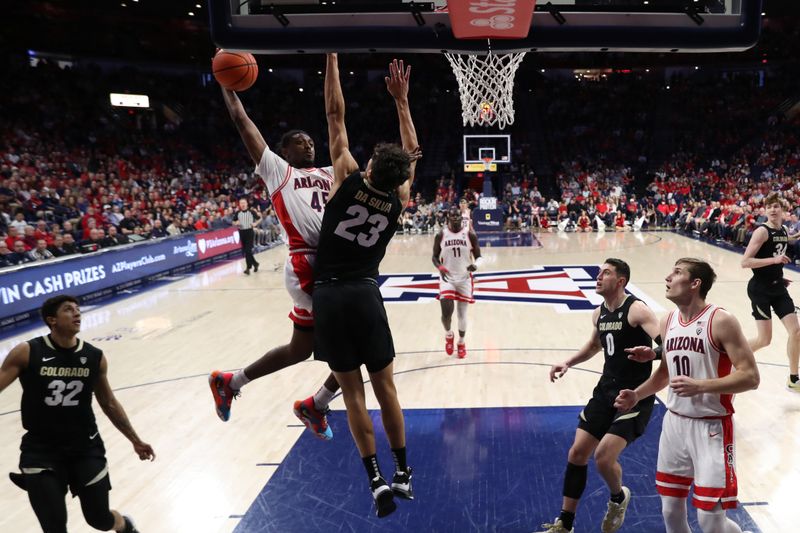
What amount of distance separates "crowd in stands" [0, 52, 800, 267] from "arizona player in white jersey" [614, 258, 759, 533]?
37.8ft

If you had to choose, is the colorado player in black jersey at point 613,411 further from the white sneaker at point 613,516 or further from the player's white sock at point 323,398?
the player's white sock at point 323,398

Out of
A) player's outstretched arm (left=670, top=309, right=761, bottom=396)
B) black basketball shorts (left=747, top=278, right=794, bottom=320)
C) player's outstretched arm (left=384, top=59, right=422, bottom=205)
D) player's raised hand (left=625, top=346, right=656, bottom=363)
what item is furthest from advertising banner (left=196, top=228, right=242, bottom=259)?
player's outstretched arm (left=670, top=309, right=761, bottom=396)

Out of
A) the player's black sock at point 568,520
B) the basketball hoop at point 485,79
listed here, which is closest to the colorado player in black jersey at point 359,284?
the player's black sock at point 568,520

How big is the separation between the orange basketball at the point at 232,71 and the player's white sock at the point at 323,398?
1916mm

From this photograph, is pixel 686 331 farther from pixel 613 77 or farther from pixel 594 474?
pixel 613 77

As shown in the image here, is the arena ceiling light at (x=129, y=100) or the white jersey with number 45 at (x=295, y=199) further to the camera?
the arena ceiling light at (x=129, y=100)

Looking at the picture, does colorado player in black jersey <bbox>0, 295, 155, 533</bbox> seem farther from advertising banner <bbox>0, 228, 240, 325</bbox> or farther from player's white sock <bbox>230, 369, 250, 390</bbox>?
advertising banner <bbox>0, 228, 240, 325</bbox>

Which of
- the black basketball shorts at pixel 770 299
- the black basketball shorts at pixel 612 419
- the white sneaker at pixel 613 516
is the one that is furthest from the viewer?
the black basketball shorts at pixel 770 299

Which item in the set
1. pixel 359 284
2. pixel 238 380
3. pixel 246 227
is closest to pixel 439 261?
pixel 238 380

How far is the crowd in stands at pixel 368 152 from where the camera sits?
17.8 meters

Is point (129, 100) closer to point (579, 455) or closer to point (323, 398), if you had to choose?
point (323, 398)

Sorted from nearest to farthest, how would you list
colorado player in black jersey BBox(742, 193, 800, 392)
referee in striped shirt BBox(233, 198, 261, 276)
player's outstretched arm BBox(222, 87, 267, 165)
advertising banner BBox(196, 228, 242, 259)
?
player's outstretched arm BBox(222, 87, 267, 165) → colorado player in black jersey BBox(742, 193, 800, 392) → referee in striped shirt BBox(233, 198, 261, 276) → advertising banner BBox(196, 228, 242, 259)

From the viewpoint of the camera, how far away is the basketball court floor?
427 cm

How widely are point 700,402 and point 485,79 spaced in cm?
608
